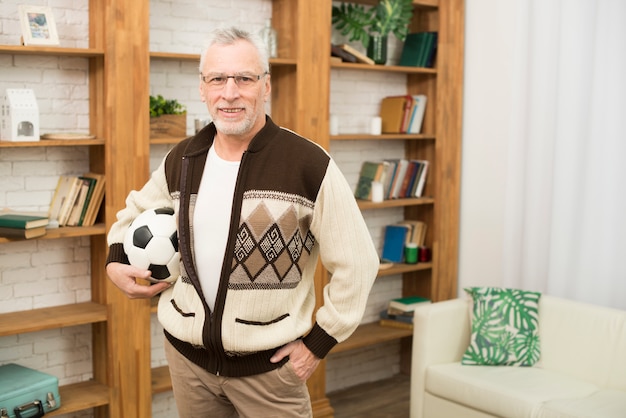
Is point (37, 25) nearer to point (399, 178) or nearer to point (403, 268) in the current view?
point (399, 178)

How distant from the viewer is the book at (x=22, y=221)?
3344 mm

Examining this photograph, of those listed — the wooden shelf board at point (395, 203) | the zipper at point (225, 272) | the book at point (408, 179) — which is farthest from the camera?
the book at point (408, 179)

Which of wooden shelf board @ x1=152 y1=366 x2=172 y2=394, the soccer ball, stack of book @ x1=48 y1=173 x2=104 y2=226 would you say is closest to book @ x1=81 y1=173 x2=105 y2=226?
stack of book @ x1=48 y1=173 x2=104 y2=226

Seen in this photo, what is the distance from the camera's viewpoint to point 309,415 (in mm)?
2416

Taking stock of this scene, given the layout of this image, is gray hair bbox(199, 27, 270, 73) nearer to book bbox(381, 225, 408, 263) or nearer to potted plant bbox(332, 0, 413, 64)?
potted plant bbox(332, 0, 413, 64)

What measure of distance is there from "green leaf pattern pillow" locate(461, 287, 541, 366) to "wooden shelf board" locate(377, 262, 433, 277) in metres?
0.78

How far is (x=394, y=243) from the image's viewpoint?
5.00m

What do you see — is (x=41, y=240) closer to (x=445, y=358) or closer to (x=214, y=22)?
(x=214, y=22)

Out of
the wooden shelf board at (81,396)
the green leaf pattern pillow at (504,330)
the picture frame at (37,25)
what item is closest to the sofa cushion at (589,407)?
the green leaf pattern pillow at (504,330)

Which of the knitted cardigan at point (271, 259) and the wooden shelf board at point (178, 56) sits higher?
the wooden shelf board at point (178, 56)

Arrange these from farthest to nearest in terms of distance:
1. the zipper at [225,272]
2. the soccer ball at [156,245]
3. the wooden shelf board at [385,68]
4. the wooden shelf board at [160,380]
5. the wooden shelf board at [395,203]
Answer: the wooden shelf board at [395,203] < the wooden shelf board at [385,68] < the wooden shelf board at [160,380] < the soccer ball at [156,245] < the zipper at [225,272]

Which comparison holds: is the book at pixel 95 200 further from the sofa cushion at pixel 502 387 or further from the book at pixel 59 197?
the sofa cushion at pixel 502 387

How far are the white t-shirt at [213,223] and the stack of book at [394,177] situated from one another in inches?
100

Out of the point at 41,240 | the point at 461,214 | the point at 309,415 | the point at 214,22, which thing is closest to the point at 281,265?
the point at 309,415
